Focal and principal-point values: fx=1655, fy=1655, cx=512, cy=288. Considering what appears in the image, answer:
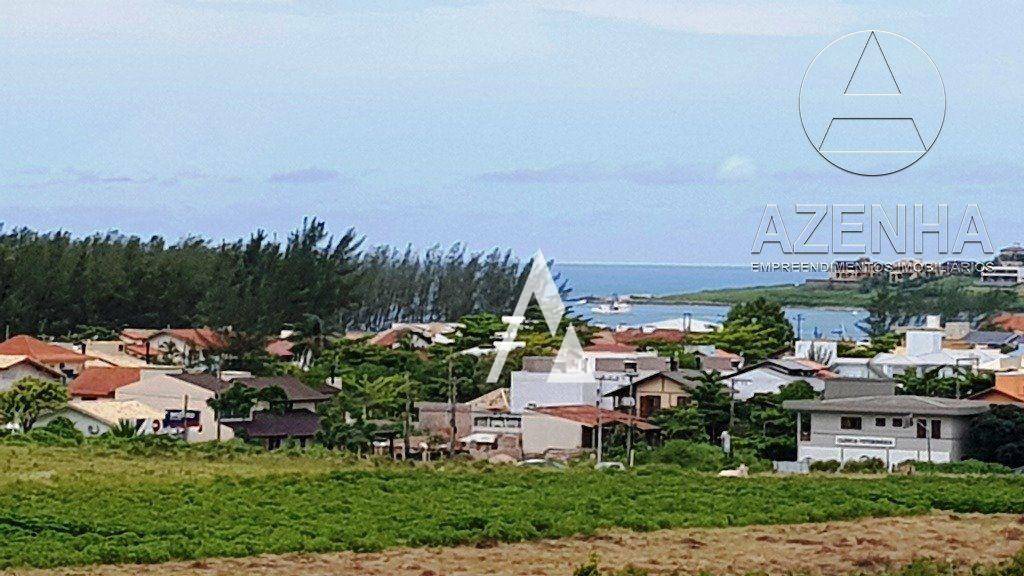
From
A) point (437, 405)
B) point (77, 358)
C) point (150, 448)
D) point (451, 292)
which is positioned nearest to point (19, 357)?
point (77, 358)

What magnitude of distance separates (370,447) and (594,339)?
1993 cm

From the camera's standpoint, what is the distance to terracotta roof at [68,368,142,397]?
35.0 m

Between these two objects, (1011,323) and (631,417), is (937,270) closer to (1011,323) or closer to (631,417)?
(1011,323)

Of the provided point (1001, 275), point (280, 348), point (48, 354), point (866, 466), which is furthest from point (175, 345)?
point (1001, 275)

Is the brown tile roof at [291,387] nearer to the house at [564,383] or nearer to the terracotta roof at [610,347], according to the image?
the house at [564,383]

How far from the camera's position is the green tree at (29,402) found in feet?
Answer: 95.8

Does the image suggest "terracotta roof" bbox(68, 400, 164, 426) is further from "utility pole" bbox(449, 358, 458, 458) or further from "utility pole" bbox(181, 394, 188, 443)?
"utility pole" bbox(449, 358, 458, 458)

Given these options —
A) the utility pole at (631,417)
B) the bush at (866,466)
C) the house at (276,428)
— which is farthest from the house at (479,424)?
the bush at (866,466)

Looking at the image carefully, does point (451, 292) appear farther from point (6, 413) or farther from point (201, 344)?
point (6, 413)

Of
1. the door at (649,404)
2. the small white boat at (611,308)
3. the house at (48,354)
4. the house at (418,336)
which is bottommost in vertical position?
the door at (649,404)

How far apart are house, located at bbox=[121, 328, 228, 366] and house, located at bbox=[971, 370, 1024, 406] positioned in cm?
2034

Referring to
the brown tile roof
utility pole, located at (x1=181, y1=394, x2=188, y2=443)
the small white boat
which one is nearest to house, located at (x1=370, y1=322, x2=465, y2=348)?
the brown tile roof

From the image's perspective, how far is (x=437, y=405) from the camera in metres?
32.2

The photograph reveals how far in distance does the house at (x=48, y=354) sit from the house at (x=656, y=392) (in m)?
14.5
